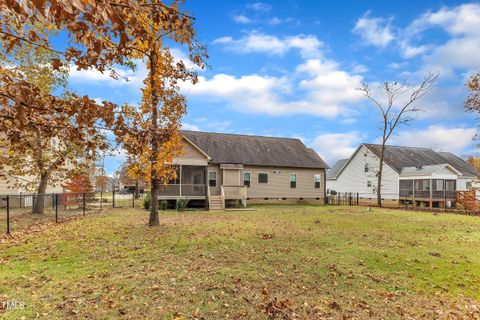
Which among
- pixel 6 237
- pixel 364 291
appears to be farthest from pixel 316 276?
pixel 6 237

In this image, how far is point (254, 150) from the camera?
29828 mm

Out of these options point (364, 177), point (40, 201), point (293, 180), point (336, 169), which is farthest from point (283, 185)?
Result: point (336, 169)

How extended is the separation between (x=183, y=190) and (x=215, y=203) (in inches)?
101

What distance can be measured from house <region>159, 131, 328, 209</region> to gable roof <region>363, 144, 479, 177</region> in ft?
35.0

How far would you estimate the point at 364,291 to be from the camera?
5641mm

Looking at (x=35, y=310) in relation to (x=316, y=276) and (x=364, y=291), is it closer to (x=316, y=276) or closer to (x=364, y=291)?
(x=316, y=276)

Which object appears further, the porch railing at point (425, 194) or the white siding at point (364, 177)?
the white siding at point (364, 177)

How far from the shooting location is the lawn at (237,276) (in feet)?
15.5

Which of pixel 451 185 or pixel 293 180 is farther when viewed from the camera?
pixel 451 185

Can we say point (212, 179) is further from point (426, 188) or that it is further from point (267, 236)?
point (426, 188)

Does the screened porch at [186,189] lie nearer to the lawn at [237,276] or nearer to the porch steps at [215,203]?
the porch steps at [215,203]

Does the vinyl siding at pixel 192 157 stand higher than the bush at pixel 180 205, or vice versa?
the vinyl siding at pixel 192 157

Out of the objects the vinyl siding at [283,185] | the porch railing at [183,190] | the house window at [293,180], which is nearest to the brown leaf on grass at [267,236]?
the porch railing at [183,190]

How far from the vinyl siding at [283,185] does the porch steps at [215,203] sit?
189 inches
